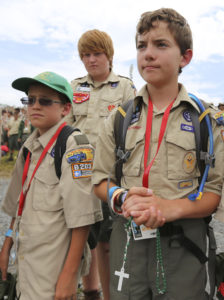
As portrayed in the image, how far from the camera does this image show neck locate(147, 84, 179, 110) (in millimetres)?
1907

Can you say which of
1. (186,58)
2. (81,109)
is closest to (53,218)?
(186,58)

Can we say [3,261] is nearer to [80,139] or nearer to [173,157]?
[80,139]

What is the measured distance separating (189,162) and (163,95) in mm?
431

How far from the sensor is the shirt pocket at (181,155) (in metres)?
1.78

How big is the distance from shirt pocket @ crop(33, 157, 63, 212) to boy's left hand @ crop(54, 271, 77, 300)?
0.42 m

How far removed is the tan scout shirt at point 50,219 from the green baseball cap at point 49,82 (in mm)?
359

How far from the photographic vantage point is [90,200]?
6.66ft

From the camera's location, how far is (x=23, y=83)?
2.28 m

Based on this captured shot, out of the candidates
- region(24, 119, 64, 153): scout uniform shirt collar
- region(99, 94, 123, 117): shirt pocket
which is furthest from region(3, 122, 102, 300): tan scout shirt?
region(99, 94, 123, 117): shirt pocket

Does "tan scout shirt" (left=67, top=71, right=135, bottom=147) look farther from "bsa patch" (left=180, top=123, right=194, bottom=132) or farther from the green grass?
the green grass

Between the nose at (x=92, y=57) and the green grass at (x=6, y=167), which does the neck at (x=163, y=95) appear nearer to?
the nose at (x=92, y=57)

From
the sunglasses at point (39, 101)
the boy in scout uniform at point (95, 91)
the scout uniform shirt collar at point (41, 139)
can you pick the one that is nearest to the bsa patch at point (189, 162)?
the scout uniform shirt collar at point (41, 139)

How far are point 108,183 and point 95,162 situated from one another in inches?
9.6

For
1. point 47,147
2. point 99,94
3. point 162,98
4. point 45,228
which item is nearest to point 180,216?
point 162,98
